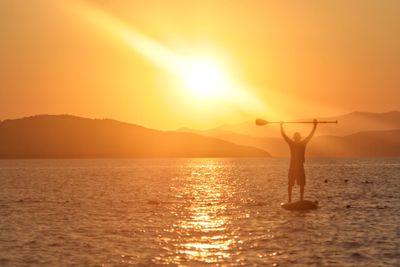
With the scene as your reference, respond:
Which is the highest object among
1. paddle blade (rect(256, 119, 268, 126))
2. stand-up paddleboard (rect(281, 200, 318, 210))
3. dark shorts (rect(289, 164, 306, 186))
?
paddle blade (rect(256, 119, 268, 126))

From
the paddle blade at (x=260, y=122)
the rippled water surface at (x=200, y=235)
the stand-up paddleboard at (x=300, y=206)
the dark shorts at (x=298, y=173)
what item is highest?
the paddle blade at (x=260, y=122)

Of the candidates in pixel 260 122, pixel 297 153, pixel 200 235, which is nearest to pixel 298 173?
pixel 297 153

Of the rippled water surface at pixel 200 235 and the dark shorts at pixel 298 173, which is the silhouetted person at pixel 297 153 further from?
the rippled water surface at pixel 200 235

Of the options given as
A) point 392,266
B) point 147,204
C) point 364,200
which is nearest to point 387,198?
point 364,200

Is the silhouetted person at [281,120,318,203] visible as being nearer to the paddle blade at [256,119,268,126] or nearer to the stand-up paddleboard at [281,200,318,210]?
the stand-up paddleboard at [281,200,318,210]

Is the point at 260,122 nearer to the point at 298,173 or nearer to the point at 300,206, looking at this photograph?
the point at 298,173

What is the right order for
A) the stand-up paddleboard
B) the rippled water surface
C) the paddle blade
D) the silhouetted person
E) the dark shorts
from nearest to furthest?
1. the rippled water surface
2. the silhouetted person
3. the dark shorts
4. the stand-up paddleboard
5. the paddle blade

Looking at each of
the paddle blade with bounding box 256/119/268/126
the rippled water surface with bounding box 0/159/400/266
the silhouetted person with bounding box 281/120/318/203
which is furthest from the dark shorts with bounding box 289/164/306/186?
the paddle blade with bounding box 256/119/268/126

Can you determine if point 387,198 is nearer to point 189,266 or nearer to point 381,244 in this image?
point 381,244

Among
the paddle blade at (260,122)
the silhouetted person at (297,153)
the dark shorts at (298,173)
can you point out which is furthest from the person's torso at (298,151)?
the paddle blade at (260,122)

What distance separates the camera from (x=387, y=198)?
60938 mm

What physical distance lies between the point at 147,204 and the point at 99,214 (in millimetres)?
10043

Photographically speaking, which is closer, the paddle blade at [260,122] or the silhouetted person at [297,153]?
the silhouetted person at [297,153]

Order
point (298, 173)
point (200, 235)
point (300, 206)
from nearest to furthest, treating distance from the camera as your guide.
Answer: point (200, 235)
point (298, 173)
point (300, 206)
